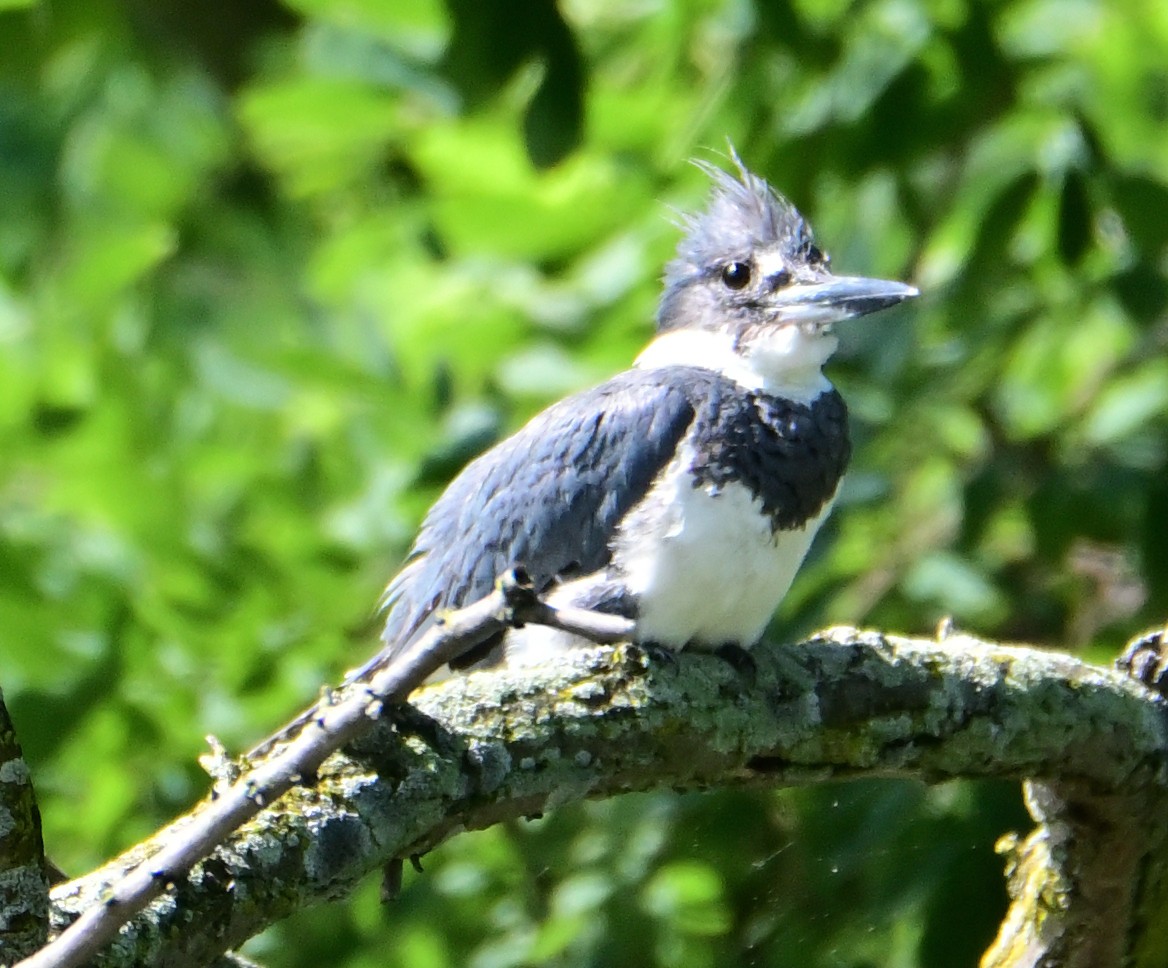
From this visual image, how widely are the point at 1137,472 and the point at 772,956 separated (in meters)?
1.21

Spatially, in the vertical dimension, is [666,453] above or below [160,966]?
above

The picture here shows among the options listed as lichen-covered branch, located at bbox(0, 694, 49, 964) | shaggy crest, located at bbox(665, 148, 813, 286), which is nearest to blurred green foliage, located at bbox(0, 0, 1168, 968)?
shaggy crest, located at bbox(665, 148, 813, 286)

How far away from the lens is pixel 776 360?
297 cm

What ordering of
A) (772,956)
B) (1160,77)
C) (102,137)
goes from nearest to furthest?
(772,956)
(1160,77)
(102,137)

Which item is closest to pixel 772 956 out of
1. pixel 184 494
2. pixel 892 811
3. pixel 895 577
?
pixel 892 811

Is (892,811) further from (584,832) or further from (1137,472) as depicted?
(1137,472)

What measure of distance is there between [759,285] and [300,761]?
195 centimetres

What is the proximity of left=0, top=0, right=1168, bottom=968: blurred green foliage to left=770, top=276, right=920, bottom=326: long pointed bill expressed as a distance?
347 mm

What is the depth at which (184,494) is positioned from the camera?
3615mm

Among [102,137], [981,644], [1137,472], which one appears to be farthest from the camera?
[102,137]

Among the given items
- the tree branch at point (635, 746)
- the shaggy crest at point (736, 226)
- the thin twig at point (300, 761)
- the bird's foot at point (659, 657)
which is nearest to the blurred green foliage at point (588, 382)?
the shaggy crest at point (736, 226)

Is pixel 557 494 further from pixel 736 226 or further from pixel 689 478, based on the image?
pixel 736 226

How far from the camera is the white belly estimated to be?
254cm

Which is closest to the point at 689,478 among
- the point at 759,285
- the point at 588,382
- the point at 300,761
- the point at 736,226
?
the point at 759,285
